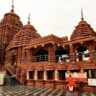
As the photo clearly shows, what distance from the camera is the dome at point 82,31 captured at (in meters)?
21.2

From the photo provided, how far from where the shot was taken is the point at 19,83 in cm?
2464

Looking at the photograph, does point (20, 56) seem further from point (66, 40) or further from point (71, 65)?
point (71, 65)

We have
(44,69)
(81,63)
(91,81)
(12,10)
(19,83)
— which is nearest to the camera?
(91,81)

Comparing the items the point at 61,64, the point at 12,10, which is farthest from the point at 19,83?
the point at 12,10

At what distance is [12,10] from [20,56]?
53.2 ft

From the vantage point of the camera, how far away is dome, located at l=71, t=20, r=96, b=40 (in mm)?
→ 21156

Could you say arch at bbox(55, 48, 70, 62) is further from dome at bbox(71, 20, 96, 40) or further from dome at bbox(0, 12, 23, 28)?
dome at bbox(0, 12, 23, 28)

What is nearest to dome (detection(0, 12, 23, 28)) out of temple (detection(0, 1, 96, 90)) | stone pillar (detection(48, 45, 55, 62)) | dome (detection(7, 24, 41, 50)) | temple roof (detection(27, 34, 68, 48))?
dome (detection(7, 24, 41, 50))

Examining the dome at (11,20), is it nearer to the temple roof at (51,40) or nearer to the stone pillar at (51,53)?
the temple roof at (51,40)

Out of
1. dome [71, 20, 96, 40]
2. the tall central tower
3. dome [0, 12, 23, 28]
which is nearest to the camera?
dome [71, 20, 96, 40]

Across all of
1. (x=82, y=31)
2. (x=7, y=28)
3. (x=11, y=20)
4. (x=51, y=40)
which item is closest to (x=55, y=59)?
(x=51, y=40)

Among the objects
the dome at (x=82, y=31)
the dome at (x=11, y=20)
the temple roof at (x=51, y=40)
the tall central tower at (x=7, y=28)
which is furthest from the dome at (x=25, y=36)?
the dome at (x=82, y=31)

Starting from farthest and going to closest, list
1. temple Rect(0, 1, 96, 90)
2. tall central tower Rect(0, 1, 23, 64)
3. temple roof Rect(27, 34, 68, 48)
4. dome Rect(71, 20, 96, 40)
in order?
tall central tower Rect(0, 1, 23, 64) < temple roof Rect(27, 34, 68, 48) < dome Rect(71, 20, 96, 40) < temple Rect(0, 1, 96, 90)

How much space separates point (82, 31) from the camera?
21.7 m
